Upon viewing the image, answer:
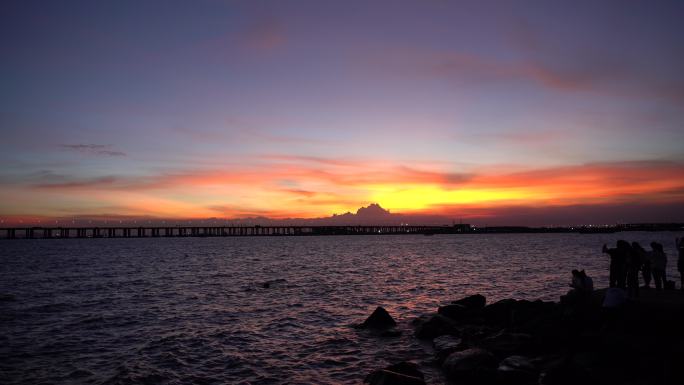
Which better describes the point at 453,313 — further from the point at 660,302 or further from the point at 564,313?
the point at 660,302

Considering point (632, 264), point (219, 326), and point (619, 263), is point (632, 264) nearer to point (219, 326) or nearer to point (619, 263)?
point (619, 263)

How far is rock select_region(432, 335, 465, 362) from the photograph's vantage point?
17.0 metres

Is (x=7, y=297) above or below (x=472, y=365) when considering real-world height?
below

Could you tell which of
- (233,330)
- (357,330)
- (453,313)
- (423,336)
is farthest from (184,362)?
(453,313)

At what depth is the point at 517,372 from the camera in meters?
13.5

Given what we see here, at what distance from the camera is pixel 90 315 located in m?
28.5

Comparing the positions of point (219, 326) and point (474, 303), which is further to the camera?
point (474, 303)

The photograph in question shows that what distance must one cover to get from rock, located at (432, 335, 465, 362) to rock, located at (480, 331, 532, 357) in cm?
99

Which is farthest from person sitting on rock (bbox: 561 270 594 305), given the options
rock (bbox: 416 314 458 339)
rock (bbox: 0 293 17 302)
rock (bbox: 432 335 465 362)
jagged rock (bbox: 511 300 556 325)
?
rock (bbox: 0 293 17 302)

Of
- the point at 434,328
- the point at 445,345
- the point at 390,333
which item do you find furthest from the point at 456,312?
the point at 445,345

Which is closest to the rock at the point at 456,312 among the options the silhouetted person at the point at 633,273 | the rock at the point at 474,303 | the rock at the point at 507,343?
the rock at the point at 474,303

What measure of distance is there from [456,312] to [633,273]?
8.87 metres

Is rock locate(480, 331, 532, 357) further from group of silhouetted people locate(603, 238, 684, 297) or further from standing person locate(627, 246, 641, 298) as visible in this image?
group of silhouetted people locate(603, 238, 684, 297)

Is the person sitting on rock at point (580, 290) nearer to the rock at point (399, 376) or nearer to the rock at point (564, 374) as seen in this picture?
the rock at point (564, 374)
